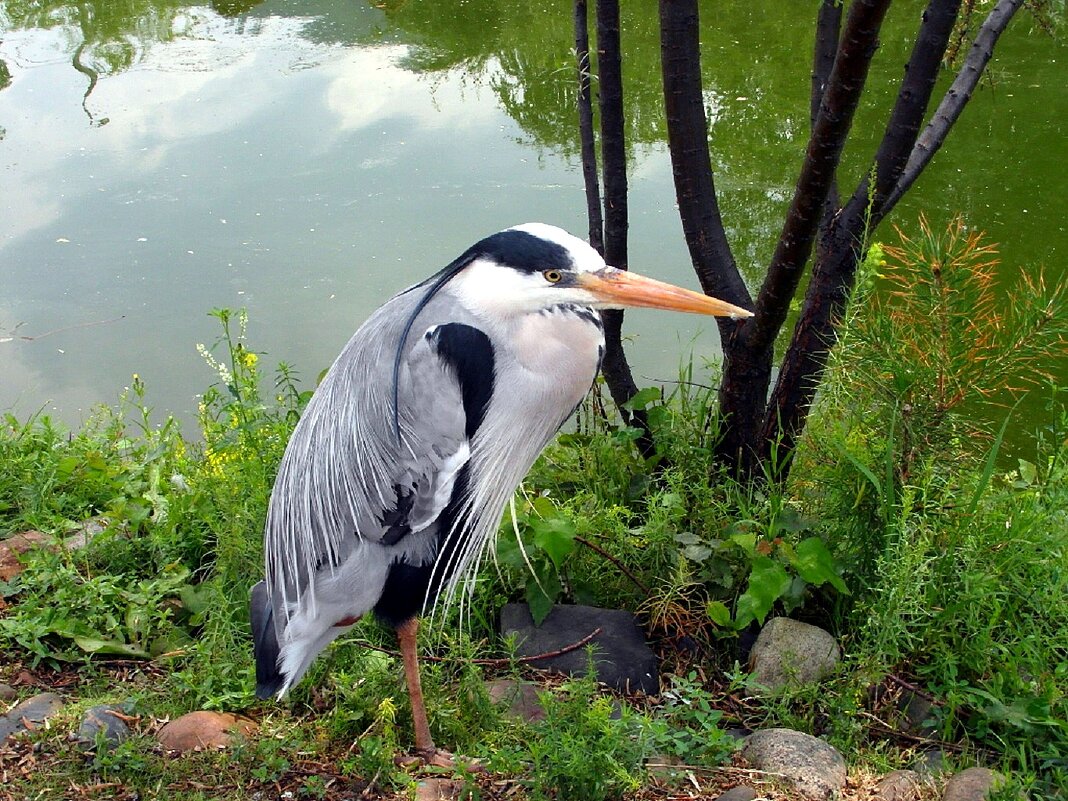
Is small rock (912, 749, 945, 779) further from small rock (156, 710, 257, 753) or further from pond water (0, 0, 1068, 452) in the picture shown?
pond water (0, 0, 1068, 452)

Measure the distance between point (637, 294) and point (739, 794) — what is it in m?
1.06

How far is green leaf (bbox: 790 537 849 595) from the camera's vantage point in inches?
101

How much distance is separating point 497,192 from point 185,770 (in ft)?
15.5

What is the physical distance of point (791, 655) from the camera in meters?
2.53

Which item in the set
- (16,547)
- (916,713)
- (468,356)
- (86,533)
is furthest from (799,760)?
(16,547)

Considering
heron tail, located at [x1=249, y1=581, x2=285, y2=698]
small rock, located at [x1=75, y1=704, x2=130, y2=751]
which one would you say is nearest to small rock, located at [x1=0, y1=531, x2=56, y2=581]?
small rock, located at [x1=75, y1=704, x2=130, y2=751]

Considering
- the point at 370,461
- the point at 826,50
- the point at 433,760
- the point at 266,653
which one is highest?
the point at 826,50

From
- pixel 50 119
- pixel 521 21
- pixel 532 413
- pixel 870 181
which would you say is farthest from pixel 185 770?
pixel 521 21

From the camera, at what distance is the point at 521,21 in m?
9.14

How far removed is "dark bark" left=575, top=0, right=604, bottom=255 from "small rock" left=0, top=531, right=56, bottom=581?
79.1 inches

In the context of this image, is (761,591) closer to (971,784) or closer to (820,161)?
(971,784)

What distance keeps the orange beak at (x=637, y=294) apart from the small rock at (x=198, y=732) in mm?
1308

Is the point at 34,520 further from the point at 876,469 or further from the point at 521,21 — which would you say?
the point at 521,21

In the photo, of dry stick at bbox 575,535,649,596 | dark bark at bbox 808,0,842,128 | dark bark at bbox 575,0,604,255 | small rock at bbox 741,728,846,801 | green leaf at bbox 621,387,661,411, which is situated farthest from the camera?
dark bark at bbox 575,0,604,255
